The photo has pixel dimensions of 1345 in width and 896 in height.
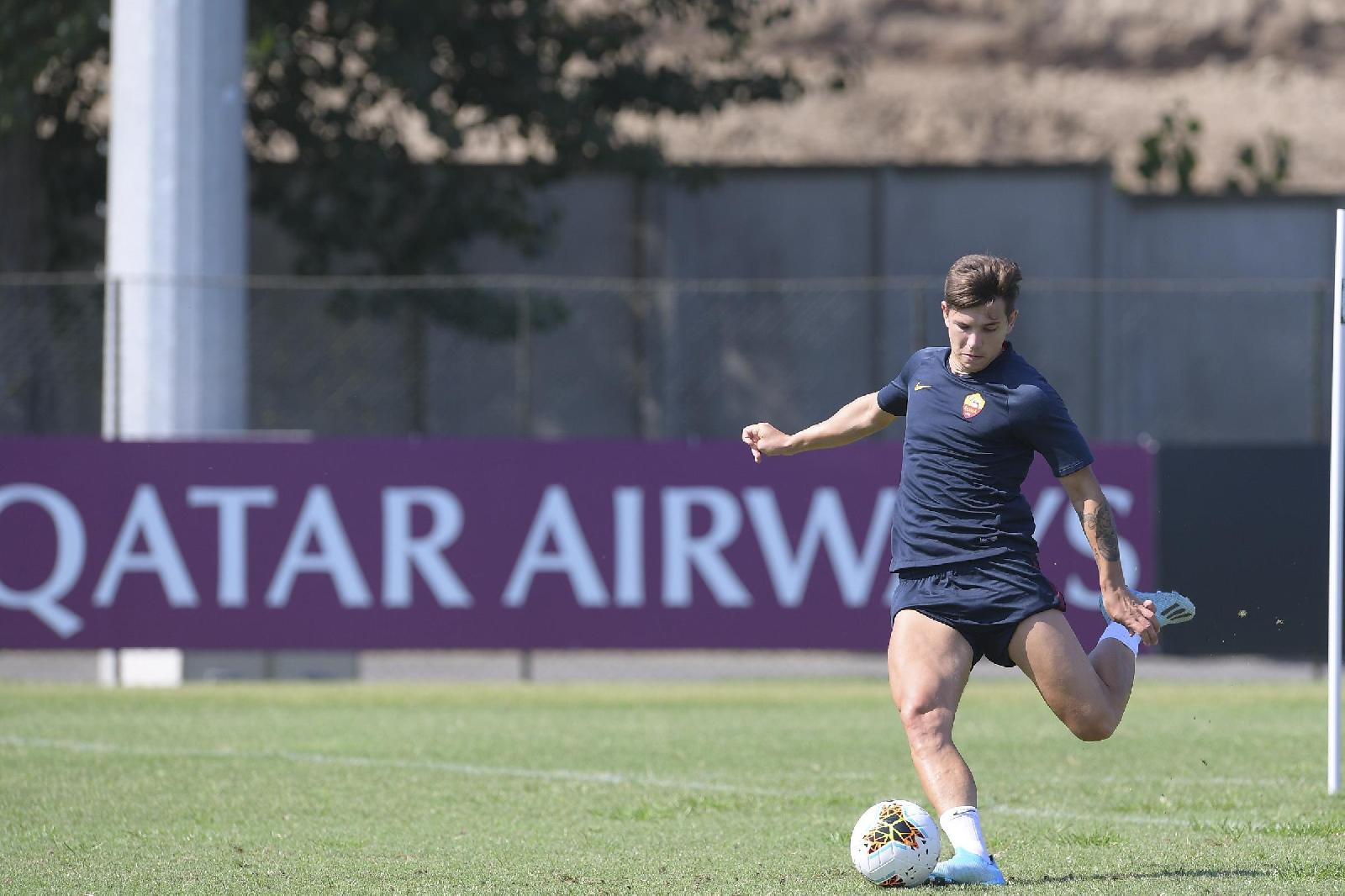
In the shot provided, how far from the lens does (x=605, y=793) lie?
9406 millimetres

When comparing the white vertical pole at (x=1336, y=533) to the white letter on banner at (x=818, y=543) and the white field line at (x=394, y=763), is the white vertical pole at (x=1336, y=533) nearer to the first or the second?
the white field line at (x=394, y=763)

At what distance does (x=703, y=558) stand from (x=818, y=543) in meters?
0.80

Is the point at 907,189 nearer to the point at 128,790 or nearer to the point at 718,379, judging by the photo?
the point at 718,379

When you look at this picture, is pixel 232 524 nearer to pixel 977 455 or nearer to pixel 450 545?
pixel 450 545

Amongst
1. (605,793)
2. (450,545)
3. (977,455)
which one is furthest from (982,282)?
(450,545)

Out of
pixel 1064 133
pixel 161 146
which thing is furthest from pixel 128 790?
pixel 1064 133

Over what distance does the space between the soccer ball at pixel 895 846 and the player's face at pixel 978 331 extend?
4.82ft

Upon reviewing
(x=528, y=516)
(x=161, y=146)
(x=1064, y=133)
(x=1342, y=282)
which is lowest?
(x=528, y=516)

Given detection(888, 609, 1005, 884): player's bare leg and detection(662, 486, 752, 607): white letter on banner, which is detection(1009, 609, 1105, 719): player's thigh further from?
detection(662, 486, 752, 607): white letter on banner

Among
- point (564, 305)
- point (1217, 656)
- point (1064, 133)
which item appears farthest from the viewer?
point (1064, 133)

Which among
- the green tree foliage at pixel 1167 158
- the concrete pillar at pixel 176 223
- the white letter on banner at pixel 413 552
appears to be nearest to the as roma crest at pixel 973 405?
the white letter on banner at pixel 413 552

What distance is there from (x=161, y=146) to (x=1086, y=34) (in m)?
37.0

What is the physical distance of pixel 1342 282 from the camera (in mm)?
9062

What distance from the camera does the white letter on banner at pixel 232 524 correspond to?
1430 centimetres
